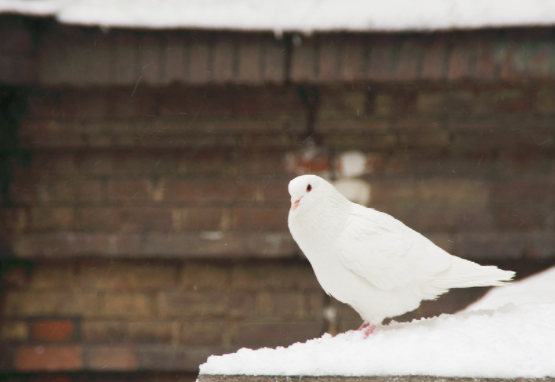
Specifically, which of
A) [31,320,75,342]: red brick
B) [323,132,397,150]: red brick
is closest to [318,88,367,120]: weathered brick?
[323,132,397,150]: red brick


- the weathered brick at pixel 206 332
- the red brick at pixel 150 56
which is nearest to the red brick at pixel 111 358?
the weathered brick at pixel 206 332

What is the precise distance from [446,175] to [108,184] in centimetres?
205

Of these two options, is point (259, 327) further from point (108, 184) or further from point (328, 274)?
point (328, 274)

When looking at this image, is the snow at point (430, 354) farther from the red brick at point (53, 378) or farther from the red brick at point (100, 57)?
the red brick at point (53, 378)

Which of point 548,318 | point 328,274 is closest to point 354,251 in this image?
point 328,274

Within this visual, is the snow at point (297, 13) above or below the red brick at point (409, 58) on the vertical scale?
above

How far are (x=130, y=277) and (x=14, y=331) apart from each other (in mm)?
801

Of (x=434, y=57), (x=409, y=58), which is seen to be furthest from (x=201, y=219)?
(x=434, y=57)

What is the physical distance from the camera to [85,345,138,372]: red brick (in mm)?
3102

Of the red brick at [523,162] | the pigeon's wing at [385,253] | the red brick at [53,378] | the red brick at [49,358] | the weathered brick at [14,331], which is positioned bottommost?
the red brick at [53,378]

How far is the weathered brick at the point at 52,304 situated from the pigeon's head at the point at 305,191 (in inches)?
83.0

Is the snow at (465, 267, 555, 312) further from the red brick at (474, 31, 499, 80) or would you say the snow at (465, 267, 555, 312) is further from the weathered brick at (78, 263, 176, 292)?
the weathered brick at (78, 263, 176, 292)

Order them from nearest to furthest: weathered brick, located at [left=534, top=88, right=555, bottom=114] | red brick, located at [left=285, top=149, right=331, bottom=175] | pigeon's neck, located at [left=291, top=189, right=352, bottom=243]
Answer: pigeon's neck, located at [left=291, top=189, right=352, bottom=243]
weathered brick, located at [left=534, top=88, right=555, bottom=114]
red brick, located at [left=285, top=149, right=331, bottom=175]

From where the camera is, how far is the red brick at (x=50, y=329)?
10.3ft
